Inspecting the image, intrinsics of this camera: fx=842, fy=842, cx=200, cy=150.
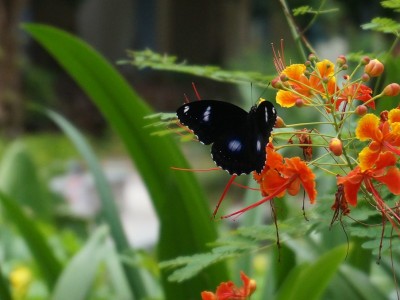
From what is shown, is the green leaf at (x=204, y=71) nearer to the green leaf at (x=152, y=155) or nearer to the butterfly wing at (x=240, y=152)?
the green leaf at (x=152, y=155)

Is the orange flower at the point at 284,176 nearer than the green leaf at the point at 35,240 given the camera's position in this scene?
Yes

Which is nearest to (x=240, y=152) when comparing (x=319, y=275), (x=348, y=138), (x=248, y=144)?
(x=248, y=144)

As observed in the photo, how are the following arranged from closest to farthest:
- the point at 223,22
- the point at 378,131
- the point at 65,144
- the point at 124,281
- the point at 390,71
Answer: the point at 378,131 → the point at 390,71 → the point at 124,281 → the point at 65,144 → the point at 223,22

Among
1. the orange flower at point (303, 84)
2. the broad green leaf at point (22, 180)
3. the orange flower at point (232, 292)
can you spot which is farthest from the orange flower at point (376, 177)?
the broad green leaf at point (22, 180)

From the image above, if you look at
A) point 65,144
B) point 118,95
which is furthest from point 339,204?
point 65,144

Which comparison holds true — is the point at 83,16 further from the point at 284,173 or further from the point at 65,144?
the point at 284,173

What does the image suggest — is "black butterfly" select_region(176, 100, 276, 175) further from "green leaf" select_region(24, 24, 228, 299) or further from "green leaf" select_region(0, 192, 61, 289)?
"green leaf" select_region(0, 192, 61, 289)
